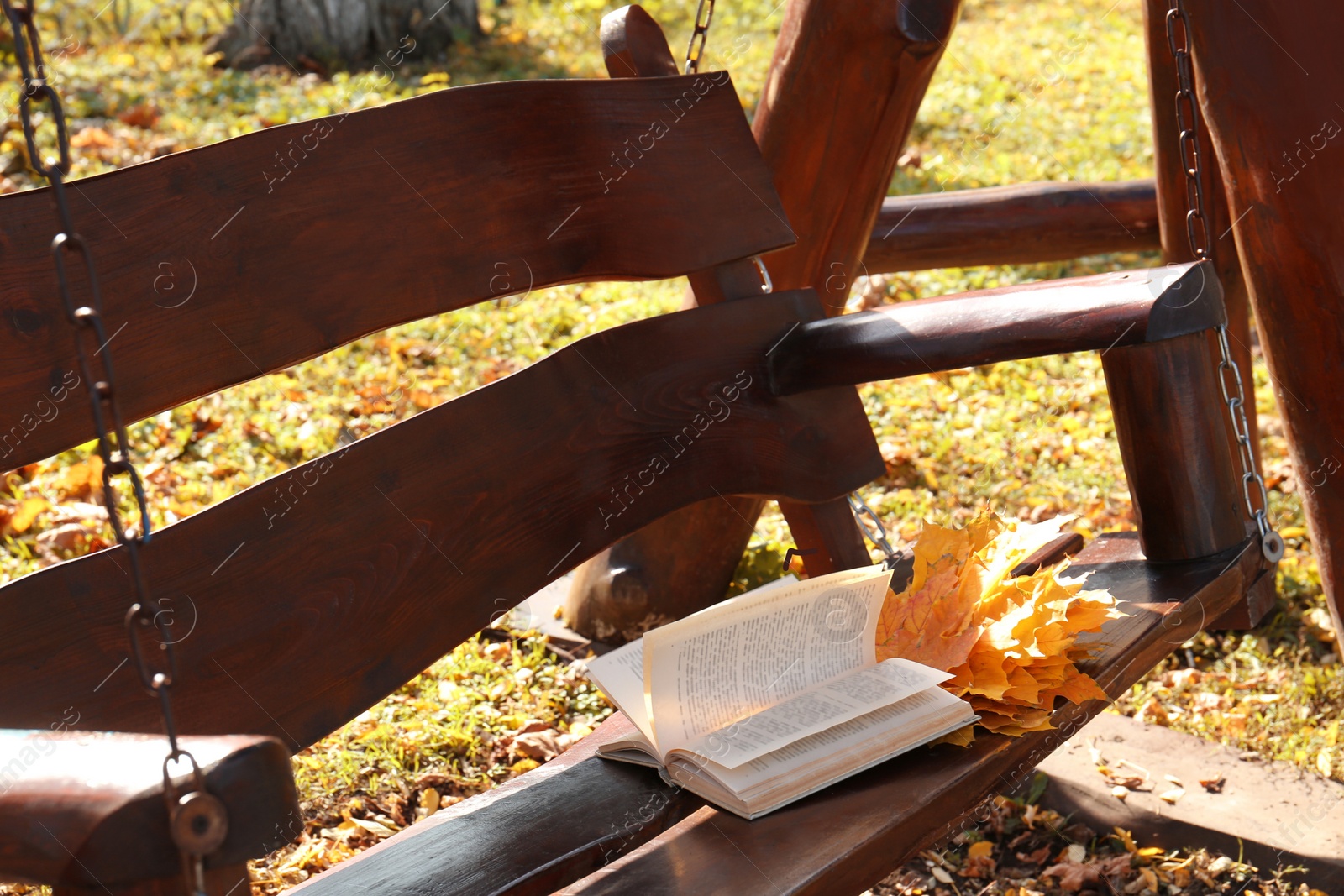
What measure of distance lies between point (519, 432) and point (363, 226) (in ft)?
1.18

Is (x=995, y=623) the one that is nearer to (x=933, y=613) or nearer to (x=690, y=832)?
(x=933, y=613)

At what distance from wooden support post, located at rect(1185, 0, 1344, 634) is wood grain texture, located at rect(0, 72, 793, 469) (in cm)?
80

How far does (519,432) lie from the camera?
176 cm

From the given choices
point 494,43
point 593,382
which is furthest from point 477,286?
point 494,43

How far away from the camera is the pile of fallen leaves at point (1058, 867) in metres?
2.23

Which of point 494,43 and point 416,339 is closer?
point 416,339

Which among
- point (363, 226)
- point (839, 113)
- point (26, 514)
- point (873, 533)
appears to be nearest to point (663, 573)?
point (873, 533)

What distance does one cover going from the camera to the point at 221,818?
834 millimetres

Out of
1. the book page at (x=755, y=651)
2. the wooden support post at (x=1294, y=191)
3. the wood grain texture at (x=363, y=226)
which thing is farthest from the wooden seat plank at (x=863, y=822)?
the wood grain texture at (x=363, y=226)

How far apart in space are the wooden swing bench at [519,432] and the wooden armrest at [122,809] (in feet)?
0.19

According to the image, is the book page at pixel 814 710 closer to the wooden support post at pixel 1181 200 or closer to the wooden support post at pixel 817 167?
the wooden support post at pixel 817 167

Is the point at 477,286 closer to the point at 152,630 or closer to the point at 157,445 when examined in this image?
the point at 152,630

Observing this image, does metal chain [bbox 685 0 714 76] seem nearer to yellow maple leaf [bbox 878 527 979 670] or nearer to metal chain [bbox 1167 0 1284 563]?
metal chain [bbox 1167 0 1284 563]

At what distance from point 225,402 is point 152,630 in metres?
2.44
